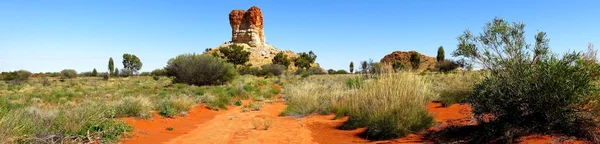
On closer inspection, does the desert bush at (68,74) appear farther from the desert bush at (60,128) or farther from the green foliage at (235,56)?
the desert bush at (60,128)

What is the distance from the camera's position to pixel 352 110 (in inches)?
418

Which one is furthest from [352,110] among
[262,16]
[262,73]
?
[262,16]

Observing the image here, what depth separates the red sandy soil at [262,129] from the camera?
855 centimetres

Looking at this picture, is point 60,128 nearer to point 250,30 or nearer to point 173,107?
point 173,107

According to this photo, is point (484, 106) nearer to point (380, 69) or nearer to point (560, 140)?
point (560, 140)

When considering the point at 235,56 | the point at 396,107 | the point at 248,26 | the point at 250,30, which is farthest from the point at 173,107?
the point at 248,26

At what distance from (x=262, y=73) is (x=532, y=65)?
51.7 m

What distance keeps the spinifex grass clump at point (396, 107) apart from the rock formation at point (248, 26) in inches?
3601

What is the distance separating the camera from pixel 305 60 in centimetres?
8356

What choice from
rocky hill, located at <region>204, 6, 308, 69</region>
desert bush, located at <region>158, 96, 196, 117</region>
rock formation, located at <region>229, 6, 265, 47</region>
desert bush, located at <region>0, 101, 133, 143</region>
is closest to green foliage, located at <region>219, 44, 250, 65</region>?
rocky hill, located at <region>204, 6, 308, 69</region>

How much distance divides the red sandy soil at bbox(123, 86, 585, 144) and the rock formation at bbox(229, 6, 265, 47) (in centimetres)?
8768

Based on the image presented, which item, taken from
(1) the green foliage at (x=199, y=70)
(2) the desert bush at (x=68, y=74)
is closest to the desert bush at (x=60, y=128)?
(1) the green foliage at (x=199, y=70)

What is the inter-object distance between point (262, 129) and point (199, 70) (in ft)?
69.6

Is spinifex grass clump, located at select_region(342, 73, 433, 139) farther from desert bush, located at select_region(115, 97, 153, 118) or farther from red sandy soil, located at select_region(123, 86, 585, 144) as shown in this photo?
desert bush, located at select_region(115, 97, 153, 118)
